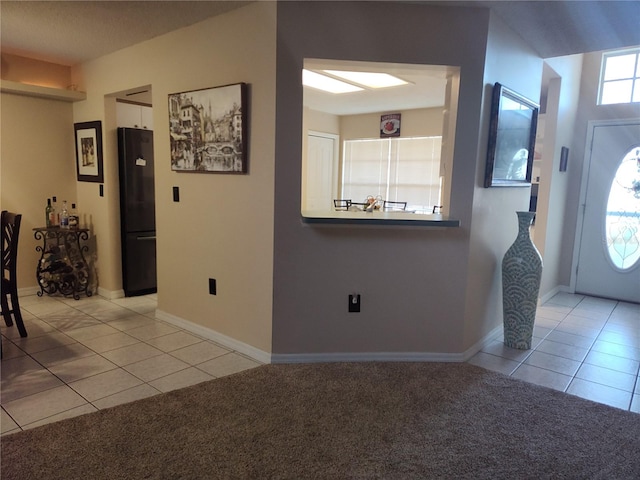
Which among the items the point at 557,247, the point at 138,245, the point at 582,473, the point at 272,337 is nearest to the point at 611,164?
the point at 557,247

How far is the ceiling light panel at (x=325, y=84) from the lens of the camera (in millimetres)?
4426

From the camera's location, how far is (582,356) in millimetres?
3076

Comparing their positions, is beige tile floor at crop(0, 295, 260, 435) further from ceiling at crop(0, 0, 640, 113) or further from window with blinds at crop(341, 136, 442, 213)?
window with blinds at crop(341, 136, 442, 213)

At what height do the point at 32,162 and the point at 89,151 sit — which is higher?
the point at 89,151

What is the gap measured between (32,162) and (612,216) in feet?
20.3

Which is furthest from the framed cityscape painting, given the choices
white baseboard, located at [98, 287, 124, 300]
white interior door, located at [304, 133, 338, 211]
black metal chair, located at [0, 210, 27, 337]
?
white interior door, located at [304, 133, 338, 211]

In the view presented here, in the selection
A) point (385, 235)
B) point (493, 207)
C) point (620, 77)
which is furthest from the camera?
point (620, 77)

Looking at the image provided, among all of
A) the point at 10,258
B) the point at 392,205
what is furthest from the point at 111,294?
the point at 392,205

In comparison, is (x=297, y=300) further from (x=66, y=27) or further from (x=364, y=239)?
(x=66, y=27)

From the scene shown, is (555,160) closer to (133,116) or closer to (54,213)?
(133,116)

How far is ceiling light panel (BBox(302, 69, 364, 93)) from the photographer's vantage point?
4.43m

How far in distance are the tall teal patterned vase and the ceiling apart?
1304 mm

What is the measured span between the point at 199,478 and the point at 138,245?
3.05m

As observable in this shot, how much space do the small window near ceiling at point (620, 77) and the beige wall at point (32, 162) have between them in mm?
5781
